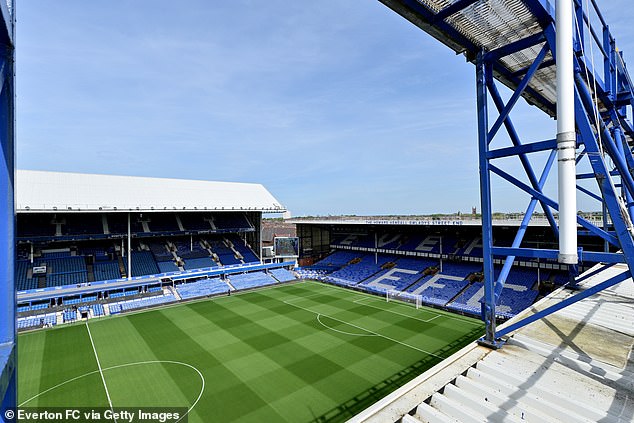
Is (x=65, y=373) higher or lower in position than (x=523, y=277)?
lower

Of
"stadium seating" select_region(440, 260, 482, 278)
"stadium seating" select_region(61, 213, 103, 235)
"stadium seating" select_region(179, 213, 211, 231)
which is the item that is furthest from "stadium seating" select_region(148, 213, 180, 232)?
"stadium seating" select_region(440, 260, 482, 278)

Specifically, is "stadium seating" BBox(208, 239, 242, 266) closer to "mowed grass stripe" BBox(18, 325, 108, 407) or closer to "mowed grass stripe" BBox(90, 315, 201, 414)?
"mowed grass stripe" BBox(90, 315, 201, 414)

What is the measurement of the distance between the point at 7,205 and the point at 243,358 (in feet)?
50.2

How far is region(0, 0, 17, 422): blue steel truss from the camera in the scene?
7.89ft

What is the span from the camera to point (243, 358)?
1581cm

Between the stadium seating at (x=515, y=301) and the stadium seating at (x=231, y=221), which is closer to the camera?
the stadium seating at (x=515, y=301)

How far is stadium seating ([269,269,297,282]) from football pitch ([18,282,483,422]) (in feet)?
29.0

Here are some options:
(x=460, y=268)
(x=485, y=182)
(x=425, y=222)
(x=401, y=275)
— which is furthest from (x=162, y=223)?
(x=485, y=182)

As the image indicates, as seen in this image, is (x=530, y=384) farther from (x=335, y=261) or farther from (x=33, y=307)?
(x=335, y=261)

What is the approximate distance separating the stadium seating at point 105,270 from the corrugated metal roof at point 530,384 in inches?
1174

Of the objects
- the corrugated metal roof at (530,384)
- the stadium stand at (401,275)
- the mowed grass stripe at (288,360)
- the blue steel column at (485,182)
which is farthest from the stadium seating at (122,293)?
the blue steel column at (485,182)

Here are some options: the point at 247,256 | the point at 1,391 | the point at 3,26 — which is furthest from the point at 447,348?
the point at 247,256

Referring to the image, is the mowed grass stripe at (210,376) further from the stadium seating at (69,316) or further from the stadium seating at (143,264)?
the stadium seating at (143,264)

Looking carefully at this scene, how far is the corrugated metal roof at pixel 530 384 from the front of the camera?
158 inches
